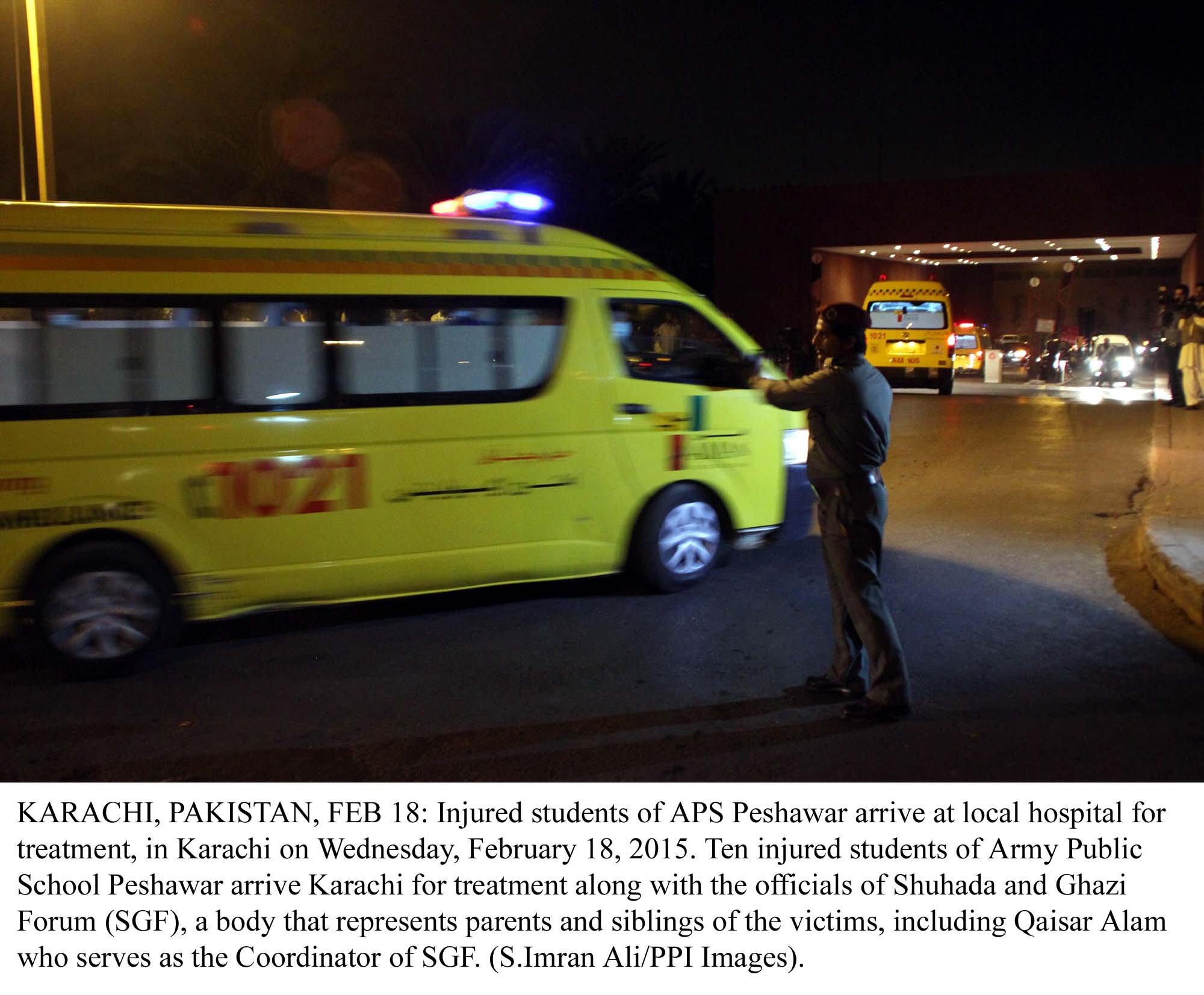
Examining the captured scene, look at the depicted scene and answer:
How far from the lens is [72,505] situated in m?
6.22

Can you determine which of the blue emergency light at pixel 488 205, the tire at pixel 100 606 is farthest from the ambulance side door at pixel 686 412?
the tire at pixel 100 606

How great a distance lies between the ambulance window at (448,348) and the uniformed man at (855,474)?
2.16 meters

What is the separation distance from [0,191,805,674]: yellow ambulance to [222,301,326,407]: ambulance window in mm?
12

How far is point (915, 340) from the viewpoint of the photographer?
27.8 m

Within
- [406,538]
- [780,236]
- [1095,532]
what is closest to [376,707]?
[406,538]

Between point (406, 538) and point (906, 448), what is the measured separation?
36.0 ft

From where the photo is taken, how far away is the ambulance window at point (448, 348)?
22.7 feet

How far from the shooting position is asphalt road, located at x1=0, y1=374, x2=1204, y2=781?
16.7 ft

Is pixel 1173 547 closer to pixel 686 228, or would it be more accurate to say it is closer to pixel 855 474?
pixel 855 474

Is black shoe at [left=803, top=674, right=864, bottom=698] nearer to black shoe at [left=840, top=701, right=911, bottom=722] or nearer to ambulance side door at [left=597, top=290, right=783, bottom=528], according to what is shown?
black shoe at [left=840, top=701, right=911, bottom=722]

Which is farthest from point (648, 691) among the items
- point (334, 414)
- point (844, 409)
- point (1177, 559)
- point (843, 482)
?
point (1177, 559)

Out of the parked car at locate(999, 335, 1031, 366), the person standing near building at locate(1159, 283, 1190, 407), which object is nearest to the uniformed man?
the person standing near building at locate(1159, 283, 1190, 407)

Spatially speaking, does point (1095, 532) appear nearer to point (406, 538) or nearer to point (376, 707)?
point (406, 538)

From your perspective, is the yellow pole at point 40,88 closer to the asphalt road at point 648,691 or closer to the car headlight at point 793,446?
the asphalt road at point 648,691
